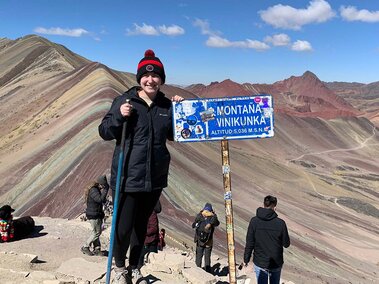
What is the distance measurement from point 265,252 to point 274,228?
1.13ft

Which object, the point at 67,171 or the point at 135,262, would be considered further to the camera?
the point at 67,171

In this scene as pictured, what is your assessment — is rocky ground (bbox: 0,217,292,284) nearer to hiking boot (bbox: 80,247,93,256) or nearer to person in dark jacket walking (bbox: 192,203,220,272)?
hiking boot (bbox: 80,247,93,256)

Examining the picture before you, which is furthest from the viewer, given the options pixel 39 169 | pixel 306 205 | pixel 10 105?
pixel 10 105

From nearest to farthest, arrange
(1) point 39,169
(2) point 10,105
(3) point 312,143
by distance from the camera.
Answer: (1) point 39,169
(2) point 10,105
(3) point 312,143

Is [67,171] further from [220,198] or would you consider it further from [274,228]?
[274,228]

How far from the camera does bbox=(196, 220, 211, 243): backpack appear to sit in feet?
27.7

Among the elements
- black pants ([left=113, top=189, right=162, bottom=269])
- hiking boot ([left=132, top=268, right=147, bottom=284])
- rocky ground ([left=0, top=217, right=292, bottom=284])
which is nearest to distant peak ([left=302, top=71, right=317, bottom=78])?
rocky ground ([left=0, top=217, right=292, bottom=284])

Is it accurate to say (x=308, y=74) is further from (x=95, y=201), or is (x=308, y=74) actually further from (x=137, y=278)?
(x=137, y=278)

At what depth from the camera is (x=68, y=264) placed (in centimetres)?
584

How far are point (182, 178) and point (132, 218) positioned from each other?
16.9m

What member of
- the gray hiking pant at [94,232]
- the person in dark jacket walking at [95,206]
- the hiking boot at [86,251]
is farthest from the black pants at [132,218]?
the hiking boot at [86,251]

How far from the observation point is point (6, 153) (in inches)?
1063

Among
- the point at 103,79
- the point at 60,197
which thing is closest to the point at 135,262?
the point at 60,197

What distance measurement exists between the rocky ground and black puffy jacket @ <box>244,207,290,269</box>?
1.12m
